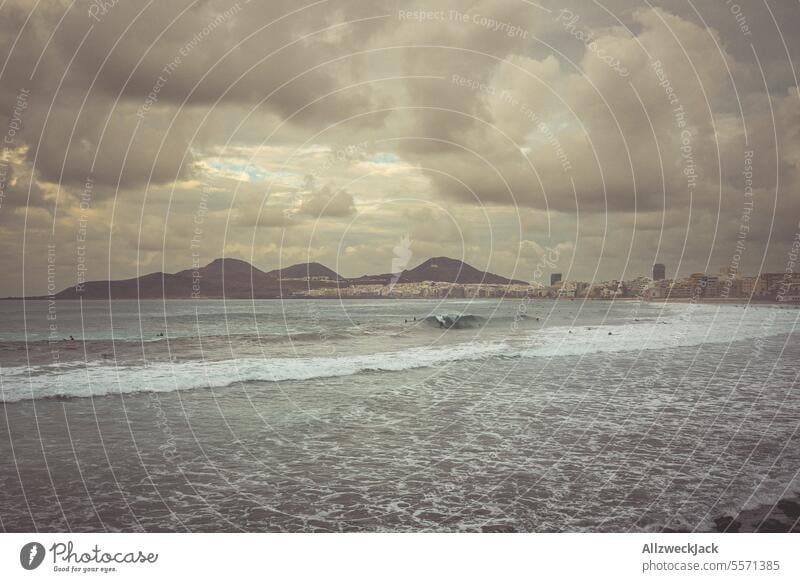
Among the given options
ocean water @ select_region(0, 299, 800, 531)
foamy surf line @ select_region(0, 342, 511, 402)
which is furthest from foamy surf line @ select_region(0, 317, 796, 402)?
ocean water @ select_region(0, 299, 800, 531)

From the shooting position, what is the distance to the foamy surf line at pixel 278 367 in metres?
20.5

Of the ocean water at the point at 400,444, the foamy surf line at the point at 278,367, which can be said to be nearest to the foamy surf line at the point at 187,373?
the foamy surf line at the point at 278,367

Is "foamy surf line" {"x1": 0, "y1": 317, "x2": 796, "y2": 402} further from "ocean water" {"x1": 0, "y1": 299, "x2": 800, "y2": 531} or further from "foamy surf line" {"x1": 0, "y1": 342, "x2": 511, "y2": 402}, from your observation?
"ocean water" {"x1": 0, "y1": 299, "x2": 800, "y2": 531}

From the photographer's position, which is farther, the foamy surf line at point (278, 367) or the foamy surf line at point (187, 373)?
the foamy surf line at point (278, 367)

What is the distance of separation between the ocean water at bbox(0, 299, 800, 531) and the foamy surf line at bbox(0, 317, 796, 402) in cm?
19

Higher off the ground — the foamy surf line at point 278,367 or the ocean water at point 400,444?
the ocean water at point 400,444

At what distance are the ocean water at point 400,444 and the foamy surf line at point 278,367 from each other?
0.19m

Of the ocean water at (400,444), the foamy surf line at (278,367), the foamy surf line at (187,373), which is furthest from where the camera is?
the foamy surf line at (278,367)

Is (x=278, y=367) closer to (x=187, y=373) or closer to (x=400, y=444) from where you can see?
(x=187, y=373)

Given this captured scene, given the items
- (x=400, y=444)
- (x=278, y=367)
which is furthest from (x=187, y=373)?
(x=400, y=444)

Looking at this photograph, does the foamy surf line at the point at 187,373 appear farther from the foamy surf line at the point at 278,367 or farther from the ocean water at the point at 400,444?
the ocean water at the point at 400,444

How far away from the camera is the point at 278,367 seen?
25688 millimetres

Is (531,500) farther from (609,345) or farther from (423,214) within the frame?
(423,214)
